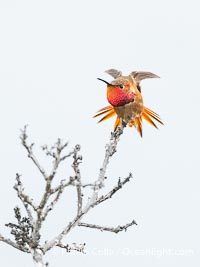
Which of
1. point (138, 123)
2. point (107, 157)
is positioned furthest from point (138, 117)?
point (107, 157)

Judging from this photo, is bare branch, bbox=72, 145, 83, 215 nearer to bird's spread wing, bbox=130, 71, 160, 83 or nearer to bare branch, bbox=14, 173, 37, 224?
bare branch, bbox=14, 173, 37, 224

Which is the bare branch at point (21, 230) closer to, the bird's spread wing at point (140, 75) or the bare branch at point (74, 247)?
the bare branch at point (74, 247)

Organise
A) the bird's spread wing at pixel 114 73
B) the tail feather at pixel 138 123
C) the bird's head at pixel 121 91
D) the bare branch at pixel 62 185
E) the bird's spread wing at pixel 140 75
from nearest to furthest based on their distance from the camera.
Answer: the bare branch at pixel 62 185 < the bird's head at pixel 121 91 < the tail feather at pixel 138 123 < the bird's spread wing at pixel 114 73 < the bird's spread wing at pixel 140 75

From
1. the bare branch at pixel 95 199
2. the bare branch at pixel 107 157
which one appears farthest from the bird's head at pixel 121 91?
the bare branch at pixel 95 199

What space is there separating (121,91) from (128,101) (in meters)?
0.23

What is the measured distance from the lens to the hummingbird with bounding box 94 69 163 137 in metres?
9.11

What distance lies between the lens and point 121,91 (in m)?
9.30

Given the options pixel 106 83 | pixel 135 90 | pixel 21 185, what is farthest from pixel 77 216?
pixel 135 90

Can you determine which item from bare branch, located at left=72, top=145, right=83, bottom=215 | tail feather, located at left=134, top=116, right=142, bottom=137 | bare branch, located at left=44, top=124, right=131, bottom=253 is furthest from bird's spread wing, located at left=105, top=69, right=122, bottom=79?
bare branch, located at left=72, top=145, right=83, bottom=215

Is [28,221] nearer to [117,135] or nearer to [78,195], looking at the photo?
[78,195]

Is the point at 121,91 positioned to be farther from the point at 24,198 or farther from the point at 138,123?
the point at 24,198

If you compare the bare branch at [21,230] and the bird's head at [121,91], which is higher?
the bird's head at [121,91]

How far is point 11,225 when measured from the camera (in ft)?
19.8

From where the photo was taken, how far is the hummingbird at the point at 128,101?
29.9 feet
